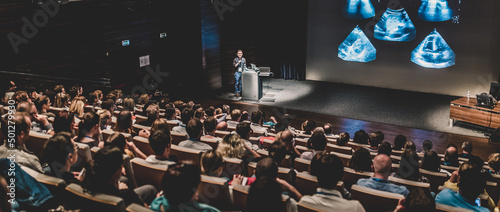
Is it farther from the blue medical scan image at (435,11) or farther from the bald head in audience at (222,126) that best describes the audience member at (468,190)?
the blue medical scan image at (435,11)

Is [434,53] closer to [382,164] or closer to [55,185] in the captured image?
[382,164]

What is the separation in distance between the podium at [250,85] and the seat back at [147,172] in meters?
6.61

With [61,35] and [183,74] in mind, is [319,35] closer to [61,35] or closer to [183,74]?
[183,74]

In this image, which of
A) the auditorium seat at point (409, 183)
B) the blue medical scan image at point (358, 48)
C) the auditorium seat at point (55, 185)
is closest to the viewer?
the auditorium seat at point (55, 185)

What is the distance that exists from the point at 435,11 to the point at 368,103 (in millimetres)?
2639

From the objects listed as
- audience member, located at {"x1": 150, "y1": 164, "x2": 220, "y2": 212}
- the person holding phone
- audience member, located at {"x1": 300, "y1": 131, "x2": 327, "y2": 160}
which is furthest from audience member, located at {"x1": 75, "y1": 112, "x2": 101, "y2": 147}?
the person holding phone

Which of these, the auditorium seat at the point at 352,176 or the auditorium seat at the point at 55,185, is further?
the auditorium seat at the point at 352,176

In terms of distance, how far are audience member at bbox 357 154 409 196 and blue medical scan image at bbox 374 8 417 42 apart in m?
7.46

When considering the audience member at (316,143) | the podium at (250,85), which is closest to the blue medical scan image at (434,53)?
Answer: the podium at (250,85)

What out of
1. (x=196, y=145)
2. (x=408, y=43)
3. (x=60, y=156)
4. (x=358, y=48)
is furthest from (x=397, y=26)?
(x=60, y=156)

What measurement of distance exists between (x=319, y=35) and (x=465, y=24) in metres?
3.77

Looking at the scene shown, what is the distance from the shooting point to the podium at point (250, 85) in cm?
965

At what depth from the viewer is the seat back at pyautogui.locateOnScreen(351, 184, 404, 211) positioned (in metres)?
2.83

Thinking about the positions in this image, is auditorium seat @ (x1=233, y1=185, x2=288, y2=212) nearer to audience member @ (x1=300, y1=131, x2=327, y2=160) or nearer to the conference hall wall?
audience member @ (x1=300, y1=131, x2=327, y2=160)
